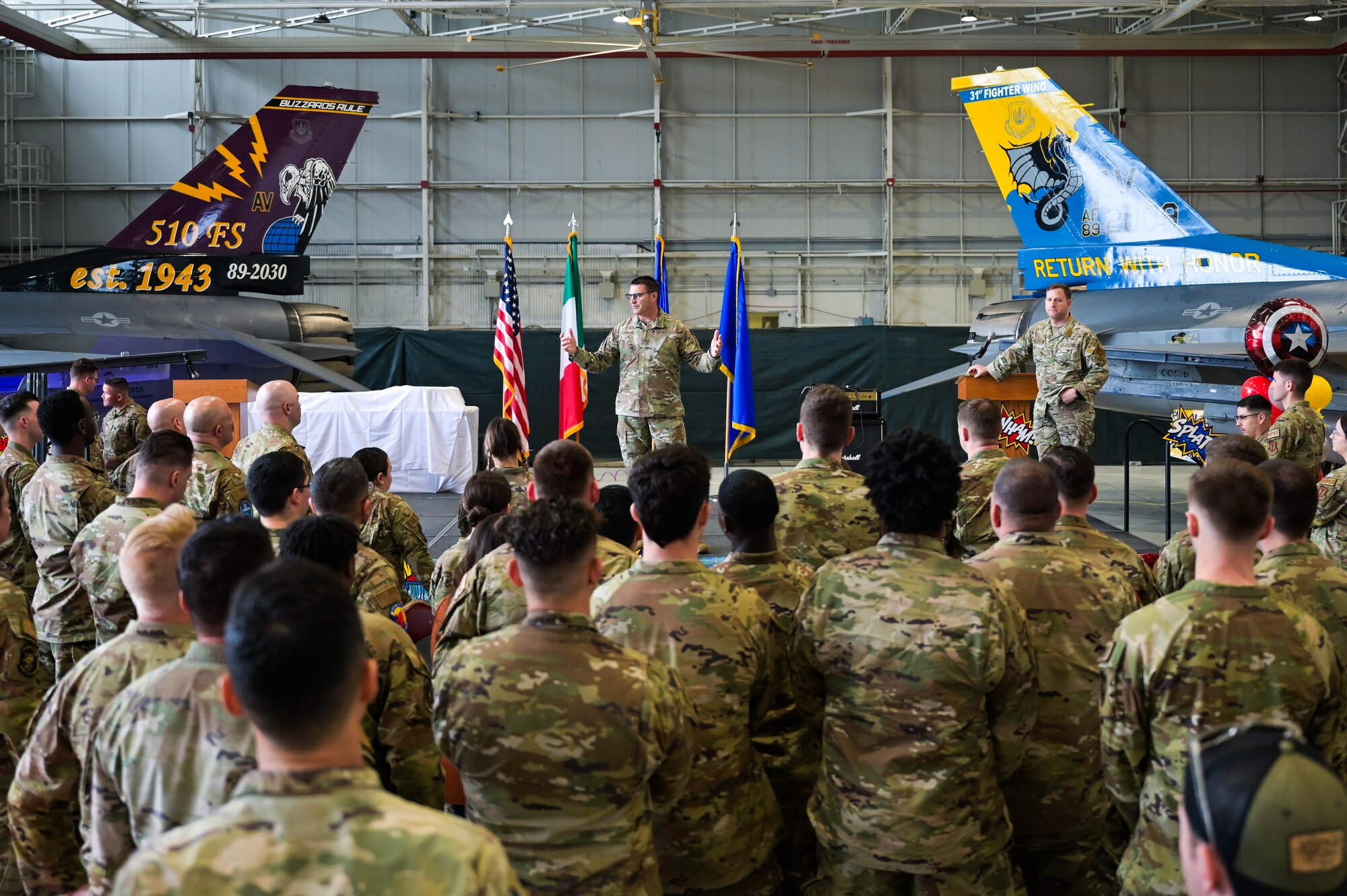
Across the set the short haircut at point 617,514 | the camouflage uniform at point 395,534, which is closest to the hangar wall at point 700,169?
the camouflage uniform at point 395,534

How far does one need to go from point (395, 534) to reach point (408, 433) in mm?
6966

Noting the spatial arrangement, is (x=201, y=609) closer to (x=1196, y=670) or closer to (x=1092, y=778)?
(x=1196, y=670)

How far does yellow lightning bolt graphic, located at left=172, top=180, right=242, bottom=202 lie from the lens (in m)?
11.4

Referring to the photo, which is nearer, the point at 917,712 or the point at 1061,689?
the point at 917,712

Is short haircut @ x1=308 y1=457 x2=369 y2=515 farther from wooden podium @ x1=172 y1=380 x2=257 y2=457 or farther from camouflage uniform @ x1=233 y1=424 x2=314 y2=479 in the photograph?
wooden podium @ x1=172 y1=380 x2=257 y2=457

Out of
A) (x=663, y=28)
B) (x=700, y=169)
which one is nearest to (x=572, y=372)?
(x=700, y=169)

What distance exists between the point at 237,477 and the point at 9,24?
39.9 ft

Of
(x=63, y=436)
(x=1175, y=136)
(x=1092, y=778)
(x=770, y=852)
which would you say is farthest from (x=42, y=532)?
(x=1175, y=136)

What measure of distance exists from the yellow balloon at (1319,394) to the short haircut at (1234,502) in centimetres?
645

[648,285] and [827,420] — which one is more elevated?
[648,285]

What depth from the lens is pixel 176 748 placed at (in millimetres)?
1841

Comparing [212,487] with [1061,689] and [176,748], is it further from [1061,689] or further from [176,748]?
[1061,689]

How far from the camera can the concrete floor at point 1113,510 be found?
8258mm

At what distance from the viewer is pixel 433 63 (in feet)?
59.7
